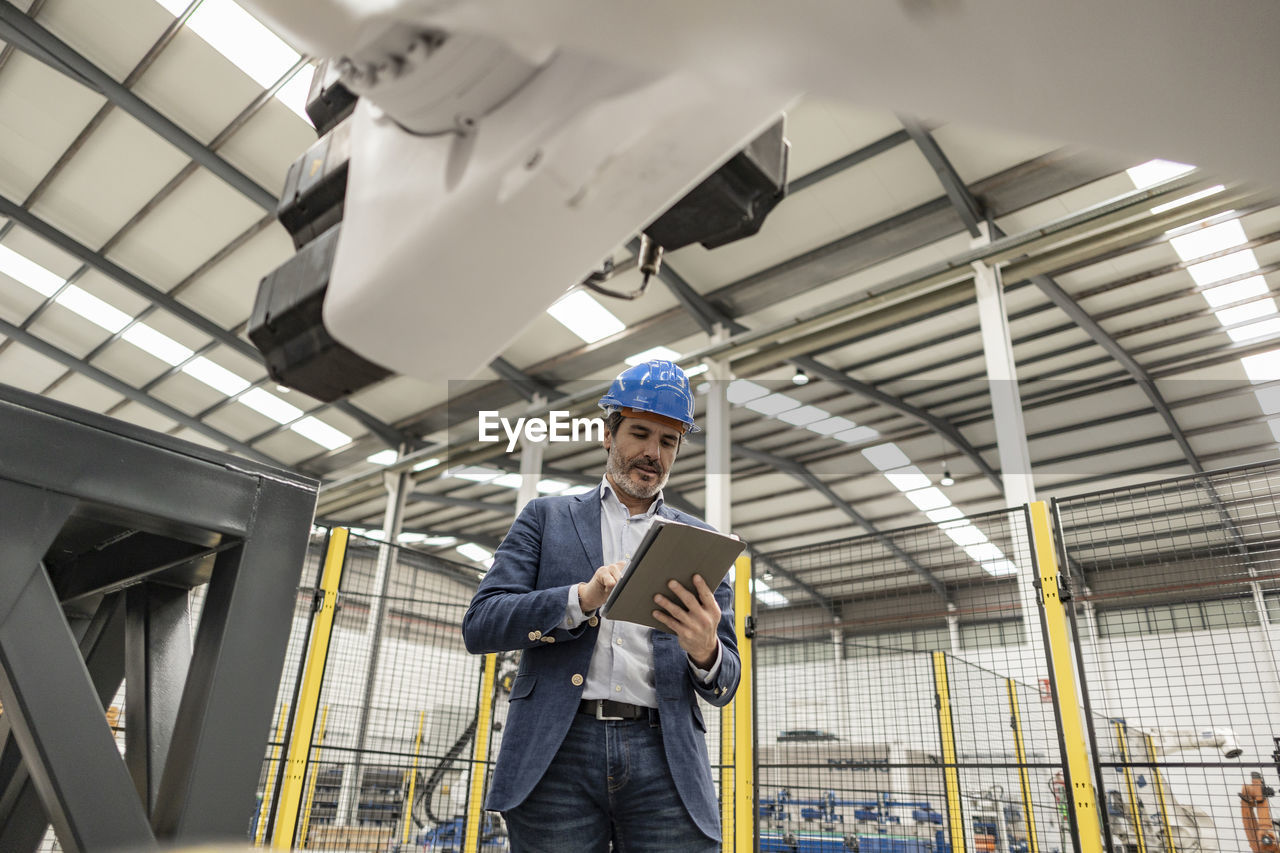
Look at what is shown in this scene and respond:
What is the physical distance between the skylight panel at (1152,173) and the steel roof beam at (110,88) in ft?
30.0

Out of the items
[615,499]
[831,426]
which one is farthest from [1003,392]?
[615,499]

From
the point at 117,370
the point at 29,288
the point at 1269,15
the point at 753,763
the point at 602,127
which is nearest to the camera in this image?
the point at 1269,15

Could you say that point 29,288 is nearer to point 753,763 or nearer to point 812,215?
point 812,215

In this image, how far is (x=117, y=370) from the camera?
13617 millimetres

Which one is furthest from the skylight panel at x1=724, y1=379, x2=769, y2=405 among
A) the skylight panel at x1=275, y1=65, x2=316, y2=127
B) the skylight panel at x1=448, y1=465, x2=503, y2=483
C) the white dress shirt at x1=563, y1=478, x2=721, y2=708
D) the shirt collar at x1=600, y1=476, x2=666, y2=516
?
the white dress shirt at x1=563, y1=478, x2=721, y2=708

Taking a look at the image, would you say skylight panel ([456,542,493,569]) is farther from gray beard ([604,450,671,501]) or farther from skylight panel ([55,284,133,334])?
gray beard ([604,450,671,501])

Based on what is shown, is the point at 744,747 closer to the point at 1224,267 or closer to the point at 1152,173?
the point at 1152,173

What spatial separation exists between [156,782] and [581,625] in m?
0.92

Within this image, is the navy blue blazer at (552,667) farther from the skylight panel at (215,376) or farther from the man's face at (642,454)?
the skylight panel at (215,376)

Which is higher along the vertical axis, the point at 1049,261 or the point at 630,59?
the point at 1049,261

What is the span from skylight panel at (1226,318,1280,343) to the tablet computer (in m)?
10.6

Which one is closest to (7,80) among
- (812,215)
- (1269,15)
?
(812,215)

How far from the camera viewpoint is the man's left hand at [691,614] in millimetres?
1763

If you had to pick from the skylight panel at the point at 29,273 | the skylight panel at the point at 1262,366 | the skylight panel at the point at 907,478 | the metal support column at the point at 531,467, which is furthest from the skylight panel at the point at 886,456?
the skylight panel at the point at 29,273
